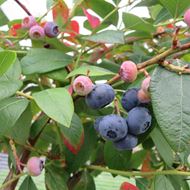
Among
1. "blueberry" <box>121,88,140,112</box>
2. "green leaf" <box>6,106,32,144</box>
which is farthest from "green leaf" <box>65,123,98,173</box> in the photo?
"blueberry" <box>121,88,140,112</box>

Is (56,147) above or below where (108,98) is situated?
below

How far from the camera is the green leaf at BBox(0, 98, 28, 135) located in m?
0.52

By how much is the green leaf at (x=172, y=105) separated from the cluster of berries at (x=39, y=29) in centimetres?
26

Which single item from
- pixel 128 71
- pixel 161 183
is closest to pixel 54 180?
pixel 161 183

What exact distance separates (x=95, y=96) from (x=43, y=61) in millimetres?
171

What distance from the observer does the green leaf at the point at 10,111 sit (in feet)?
1.71

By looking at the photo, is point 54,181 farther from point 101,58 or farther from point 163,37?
point 163,37

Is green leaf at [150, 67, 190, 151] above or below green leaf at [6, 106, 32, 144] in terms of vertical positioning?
above

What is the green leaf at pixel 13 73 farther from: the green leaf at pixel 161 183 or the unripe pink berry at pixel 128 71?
the green leaf at pixel 161 183

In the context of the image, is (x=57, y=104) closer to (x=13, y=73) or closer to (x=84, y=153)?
(x=13, y=73)

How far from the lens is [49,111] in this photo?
46 cm

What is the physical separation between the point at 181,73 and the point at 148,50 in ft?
1.38

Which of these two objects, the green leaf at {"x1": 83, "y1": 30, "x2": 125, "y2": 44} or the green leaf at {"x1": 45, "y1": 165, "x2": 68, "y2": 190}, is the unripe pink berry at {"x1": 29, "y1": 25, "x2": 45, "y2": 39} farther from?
the green leaf at {"x1": 45, "y1": 165, "x2": 68, "y2": 190}

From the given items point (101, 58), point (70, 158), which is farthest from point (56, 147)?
point (101, 58)
